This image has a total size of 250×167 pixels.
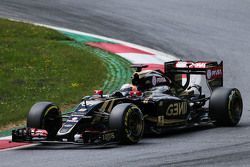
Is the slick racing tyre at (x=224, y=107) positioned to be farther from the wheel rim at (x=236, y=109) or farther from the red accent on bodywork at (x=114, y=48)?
the red accent on bodywork at (x=114, y=48)

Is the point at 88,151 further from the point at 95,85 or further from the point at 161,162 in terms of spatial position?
the point at 95,85

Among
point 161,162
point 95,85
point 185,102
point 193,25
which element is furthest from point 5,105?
point 193,25

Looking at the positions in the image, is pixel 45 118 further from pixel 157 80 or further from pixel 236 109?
pixel 236 109

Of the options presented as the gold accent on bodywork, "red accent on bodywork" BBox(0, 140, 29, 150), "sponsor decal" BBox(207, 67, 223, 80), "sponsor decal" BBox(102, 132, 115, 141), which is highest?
"sponsor decal" BBox(207, 67, 223, 80)

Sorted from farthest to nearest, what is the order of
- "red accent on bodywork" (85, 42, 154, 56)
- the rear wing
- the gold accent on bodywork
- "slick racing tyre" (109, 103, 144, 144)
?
1. "red accent on bodywork" (85, 42, 154, 56)
2. the rear wing
3. the gold accent on bodywork
4. "slick racing tyre" (109, 103, 144, 144)

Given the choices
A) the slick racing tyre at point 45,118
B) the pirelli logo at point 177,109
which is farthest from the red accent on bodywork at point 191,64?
the slick racing tyre at point 45,118

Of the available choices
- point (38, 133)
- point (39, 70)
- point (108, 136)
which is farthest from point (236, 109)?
point (39, 70)

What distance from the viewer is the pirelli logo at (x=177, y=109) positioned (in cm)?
1502

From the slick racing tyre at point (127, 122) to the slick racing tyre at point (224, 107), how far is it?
2.00 metres

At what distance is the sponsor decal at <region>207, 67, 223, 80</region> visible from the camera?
54.2 feet

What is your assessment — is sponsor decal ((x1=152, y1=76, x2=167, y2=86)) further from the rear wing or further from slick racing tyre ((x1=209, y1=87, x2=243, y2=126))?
slick racing tyre ((x1=209, y1=87, x2=243, y2=126))

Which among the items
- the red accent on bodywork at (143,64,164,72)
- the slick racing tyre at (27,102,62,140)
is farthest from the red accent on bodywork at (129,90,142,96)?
the red accent on bodywork at (143,64,164,72)

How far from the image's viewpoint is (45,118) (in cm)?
1443

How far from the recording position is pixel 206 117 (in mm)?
15859
